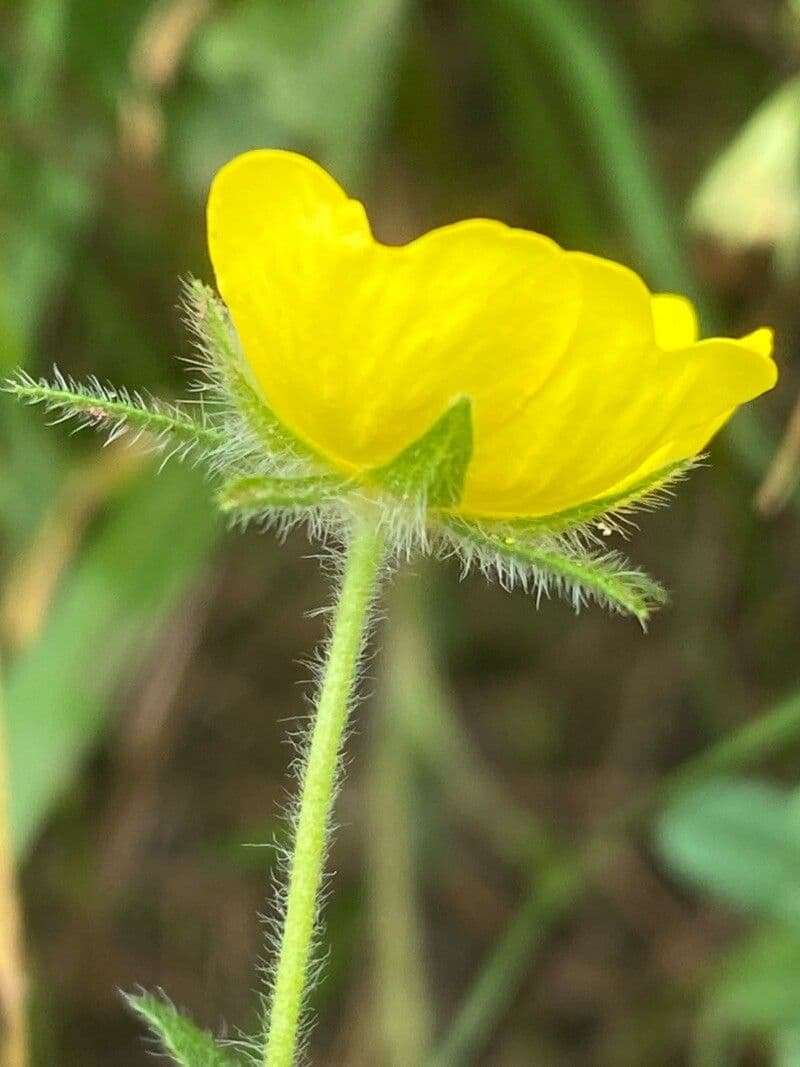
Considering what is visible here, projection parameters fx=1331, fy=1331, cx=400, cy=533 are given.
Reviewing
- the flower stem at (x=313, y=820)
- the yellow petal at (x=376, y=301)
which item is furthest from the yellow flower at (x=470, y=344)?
the flower stem at (x=313, y=820)

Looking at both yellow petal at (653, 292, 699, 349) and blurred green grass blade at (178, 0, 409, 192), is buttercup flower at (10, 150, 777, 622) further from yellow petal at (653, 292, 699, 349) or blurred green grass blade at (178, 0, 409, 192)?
blurred green grass blade at (178, 0, 409, 192)

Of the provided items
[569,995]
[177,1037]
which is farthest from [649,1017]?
[177,1037]

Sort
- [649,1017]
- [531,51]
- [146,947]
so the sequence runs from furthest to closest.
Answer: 1. [146,947]
2. [649,1017]
3. [531,51]

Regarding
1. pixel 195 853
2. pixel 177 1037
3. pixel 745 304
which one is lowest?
pixel 177 1037

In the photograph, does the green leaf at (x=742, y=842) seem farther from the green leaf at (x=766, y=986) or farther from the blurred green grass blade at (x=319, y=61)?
the blurred green grass blade at (x=319, y=61)

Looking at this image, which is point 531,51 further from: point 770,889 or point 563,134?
point 770,889

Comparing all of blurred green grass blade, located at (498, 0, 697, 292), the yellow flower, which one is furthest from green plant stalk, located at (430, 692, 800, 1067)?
the yellow flower
